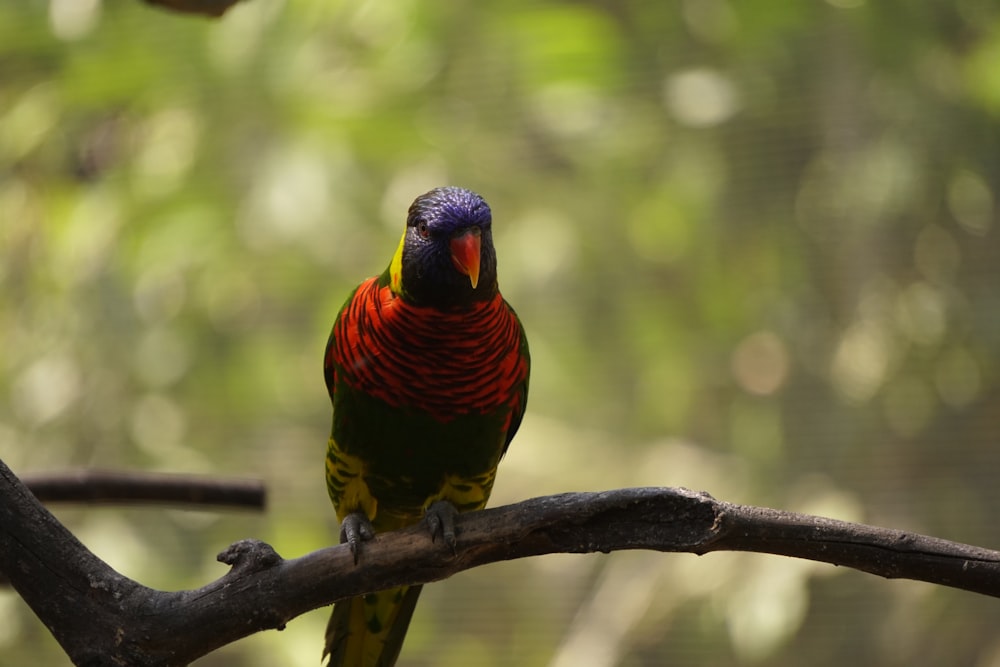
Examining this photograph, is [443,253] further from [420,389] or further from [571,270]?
[571,270]

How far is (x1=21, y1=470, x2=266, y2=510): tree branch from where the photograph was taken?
63.2 inches

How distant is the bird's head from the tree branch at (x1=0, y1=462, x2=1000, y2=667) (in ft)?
1.06

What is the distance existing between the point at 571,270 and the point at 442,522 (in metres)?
1.33

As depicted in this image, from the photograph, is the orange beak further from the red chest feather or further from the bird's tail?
the bird's tail

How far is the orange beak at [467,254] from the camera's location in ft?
4.06

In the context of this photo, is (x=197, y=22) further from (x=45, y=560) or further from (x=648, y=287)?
(x=45, y=560)

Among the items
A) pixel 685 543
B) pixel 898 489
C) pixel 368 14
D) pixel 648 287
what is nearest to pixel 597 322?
pixel 648 287

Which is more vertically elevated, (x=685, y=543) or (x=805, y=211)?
(x=805, y=211)

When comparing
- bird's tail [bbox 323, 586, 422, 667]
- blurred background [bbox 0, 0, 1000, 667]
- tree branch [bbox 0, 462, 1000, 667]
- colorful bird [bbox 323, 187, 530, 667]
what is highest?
blurred background [bbox 0, 0, 1000, 667]

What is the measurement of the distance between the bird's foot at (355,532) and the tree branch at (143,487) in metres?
0.32

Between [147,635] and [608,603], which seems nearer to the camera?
[147,635]

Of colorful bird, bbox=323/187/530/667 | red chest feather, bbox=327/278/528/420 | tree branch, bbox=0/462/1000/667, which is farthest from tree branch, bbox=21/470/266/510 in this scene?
tree branch, bbox=0/462/1000/667

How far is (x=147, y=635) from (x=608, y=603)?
1.42 m

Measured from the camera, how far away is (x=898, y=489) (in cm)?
216
